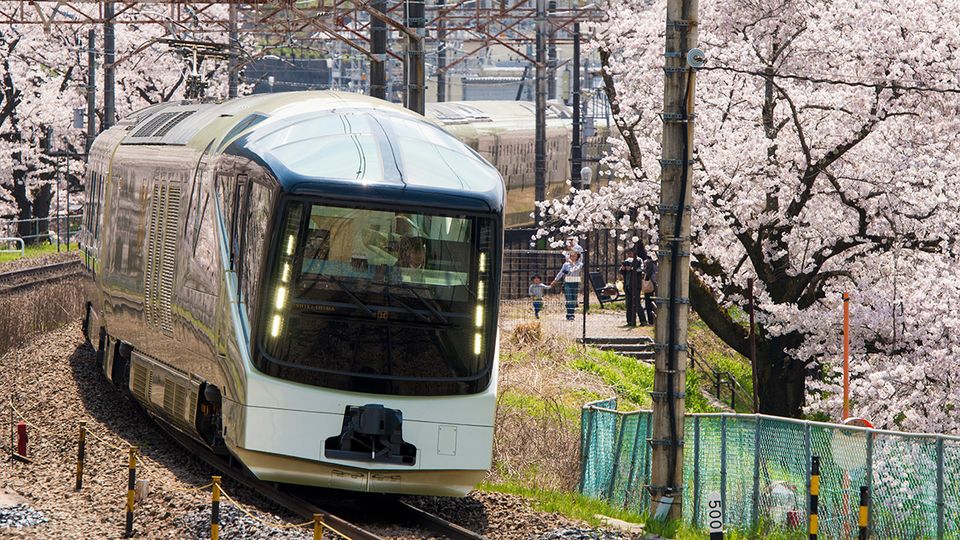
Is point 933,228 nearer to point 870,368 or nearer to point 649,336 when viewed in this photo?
point 870,368

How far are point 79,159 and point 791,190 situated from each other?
35043 mm

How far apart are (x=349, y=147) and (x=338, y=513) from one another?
10.2 ft

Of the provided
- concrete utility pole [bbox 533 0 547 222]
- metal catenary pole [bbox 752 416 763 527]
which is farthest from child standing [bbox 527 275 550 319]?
metal catenary pole [bbox 752 416 763 527]

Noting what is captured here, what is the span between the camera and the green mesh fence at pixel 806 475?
11.7 metres

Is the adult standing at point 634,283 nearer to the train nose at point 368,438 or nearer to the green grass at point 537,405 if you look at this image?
the green grass at point 537,405

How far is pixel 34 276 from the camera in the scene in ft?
101

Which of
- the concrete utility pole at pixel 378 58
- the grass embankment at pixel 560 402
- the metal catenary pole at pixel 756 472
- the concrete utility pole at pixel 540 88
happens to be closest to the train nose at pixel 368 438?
the grass embankment at pixel 560 402

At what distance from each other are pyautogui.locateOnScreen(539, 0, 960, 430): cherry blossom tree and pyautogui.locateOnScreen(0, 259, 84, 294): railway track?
35.2 feet

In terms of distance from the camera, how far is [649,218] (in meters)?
27.6

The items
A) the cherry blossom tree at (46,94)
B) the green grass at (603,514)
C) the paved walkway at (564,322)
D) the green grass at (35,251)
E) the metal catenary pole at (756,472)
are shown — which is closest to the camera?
the green grass at (603,514)

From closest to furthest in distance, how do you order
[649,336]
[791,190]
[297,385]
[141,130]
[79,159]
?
[297,385], [141,130], [791,190], [649,336], [79,159]

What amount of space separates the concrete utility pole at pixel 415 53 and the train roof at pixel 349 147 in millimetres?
4503

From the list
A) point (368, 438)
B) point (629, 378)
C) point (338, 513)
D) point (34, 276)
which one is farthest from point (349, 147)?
point (34, 276)

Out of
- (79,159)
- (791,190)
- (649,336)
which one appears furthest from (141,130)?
(79,159)
